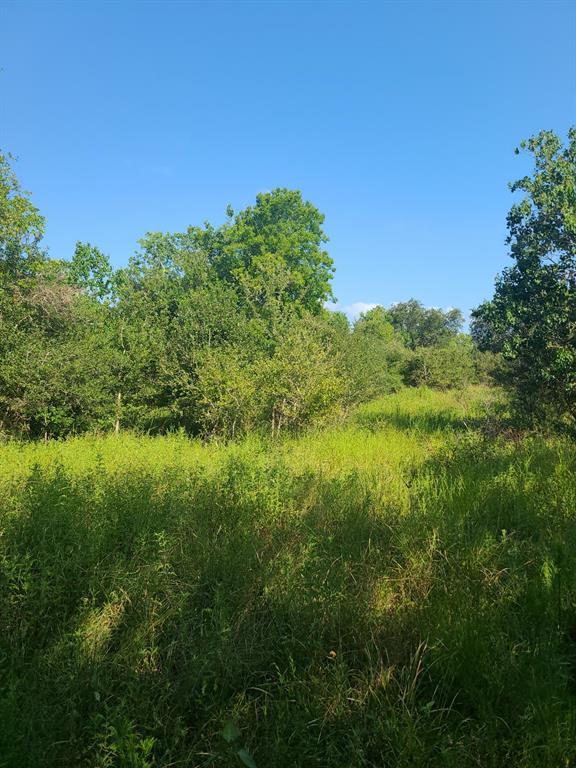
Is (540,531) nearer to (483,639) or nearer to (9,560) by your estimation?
(483,639)

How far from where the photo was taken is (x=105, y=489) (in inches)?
189

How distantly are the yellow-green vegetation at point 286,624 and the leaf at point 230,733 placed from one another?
3 centimetres

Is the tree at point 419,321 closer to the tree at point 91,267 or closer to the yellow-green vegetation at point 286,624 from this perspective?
the tree at point 91,267

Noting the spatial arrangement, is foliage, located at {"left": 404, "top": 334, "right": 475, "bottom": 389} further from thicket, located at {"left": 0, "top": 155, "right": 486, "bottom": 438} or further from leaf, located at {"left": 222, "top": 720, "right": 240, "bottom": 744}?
leaf, located at {"left": 222, "top": 720, "right": 240, "bottom": 744}

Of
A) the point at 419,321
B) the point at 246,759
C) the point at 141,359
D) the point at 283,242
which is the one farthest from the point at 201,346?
the point at 419,321

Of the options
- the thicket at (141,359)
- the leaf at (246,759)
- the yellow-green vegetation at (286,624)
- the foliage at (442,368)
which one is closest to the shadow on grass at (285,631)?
the yellow-green vegetation at (286,624)

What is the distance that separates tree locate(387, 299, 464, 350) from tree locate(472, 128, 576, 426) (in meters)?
50.6

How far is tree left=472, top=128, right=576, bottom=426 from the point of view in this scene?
26.6 ft

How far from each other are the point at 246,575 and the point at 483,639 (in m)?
1.65

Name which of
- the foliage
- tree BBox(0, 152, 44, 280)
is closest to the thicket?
tree BBox(0, 152, 44, 280)

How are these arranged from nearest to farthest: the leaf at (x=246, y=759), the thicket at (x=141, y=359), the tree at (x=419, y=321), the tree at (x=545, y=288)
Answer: the leaf at (x=246, y=759)
the tree at (x=545, y=288)
the thicket at (x=141, y=359)
the tree at (x=419, y=321)

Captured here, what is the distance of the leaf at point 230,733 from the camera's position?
6.67 ft

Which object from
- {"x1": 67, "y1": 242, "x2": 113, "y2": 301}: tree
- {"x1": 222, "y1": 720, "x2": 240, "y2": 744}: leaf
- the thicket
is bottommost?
{"x1": 222, "y1": 720, "x2": 240, "y2": 744}: leaf

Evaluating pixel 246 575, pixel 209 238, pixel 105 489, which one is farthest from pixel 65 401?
pixel 209 238
